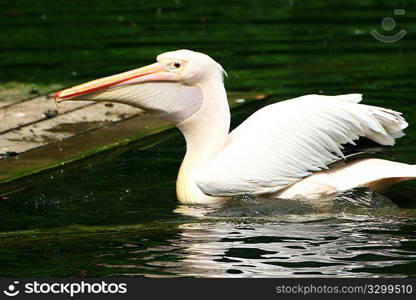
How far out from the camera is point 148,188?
5.97 meters

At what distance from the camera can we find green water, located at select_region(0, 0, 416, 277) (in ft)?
15.0

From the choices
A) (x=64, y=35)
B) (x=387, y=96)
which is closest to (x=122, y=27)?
(x=64, y=35)

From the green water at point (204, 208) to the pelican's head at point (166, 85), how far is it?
524 mm

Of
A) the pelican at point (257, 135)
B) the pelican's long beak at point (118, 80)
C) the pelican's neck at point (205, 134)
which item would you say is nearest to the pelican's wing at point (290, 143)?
the pelican at point (257, 135)

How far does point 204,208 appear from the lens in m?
5.46

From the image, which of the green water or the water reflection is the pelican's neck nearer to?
the green water

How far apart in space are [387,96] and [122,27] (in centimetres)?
497

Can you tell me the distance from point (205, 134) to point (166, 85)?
324 millimetres

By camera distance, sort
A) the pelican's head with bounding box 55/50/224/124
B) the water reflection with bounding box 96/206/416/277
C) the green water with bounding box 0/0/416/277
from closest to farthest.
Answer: the water reflection with bounding box 96/206/416/277 < the green water with bounding box 0/0/416/277 < the pelican's head with bounding box 55/50/224/124

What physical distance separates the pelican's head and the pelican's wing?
333 millimetres

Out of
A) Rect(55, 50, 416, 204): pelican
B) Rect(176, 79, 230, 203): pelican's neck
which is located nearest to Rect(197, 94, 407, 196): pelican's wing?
Rect(55, 50, 416, 204): pelican

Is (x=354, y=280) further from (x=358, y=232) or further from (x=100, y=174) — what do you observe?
(x=100, y=174)

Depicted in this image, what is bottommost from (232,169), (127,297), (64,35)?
(127,297)

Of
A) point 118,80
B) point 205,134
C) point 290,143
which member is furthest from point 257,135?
point 118,80
